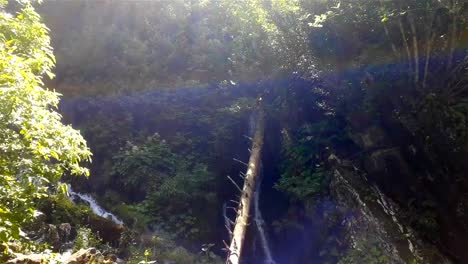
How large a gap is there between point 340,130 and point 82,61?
46.6 ft

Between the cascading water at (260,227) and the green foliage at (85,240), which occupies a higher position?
the green foliage at (85,240)

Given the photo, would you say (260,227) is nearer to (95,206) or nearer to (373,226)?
(373,226)

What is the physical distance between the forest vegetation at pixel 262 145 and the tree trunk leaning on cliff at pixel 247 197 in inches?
2.6

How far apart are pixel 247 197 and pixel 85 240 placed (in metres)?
4.31

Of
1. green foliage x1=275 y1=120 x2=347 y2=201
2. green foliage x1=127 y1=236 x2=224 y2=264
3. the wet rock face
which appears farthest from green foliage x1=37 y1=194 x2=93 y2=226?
the wet rock face

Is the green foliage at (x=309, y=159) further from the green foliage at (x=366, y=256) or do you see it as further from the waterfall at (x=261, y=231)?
the green foliage at (x=366, y=256)

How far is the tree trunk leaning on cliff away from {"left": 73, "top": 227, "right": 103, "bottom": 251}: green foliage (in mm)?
A: 3567

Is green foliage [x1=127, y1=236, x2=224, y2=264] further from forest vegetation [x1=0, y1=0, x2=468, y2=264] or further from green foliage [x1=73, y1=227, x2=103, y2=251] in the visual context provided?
green foliage [x1=73, y1=227, x2=103, y2=251]

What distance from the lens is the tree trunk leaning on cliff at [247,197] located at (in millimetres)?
7570

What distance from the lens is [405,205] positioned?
912 cm

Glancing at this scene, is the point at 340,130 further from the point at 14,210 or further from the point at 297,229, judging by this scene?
the point at 14,210

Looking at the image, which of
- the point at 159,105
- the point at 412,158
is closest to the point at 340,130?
the point at 412,158

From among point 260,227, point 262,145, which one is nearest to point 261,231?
point 260,227

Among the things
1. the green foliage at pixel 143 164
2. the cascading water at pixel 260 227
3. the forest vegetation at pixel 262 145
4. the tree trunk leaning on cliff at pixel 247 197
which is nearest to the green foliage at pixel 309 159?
the forest vegetation at pixel 262 145
